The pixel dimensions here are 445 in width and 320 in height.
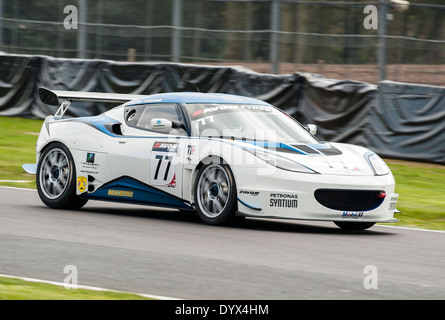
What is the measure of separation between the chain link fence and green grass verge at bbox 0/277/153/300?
14.1 m

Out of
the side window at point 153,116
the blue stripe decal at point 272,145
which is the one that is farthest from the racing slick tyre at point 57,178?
the blue stripe decal at point 272,145

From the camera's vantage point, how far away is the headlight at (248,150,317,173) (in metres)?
8.73

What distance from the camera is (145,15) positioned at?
25.0m

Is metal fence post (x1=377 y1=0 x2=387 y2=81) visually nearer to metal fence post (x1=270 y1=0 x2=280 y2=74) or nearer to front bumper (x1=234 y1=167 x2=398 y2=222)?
metal fence post (x1=270 y1=0 x2=280 y2=74)

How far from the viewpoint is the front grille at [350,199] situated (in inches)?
344

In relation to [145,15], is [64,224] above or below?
below

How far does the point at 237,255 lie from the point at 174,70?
42.6 ft

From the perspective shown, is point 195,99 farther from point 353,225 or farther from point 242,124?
point 353,225

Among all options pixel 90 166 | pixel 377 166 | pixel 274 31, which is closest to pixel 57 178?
pixel 90 166

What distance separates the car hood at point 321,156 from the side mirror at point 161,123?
2.81ft

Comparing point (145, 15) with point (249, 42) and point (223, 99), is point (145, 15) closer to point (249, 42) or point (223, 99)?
point (249, 42)
